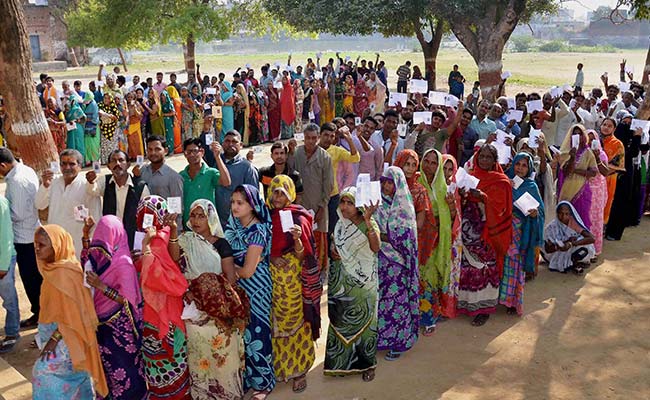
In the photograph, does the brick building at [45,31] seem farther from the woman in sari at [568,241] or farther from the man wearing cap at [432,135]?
the woman in sari at [568,241]

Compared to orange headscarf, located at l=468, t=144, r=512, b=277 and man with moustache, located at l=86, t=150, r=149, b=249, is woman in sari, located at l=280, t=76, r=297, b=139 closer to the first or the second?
orange headscarf, located at l=468, t=144, r=512, b=277

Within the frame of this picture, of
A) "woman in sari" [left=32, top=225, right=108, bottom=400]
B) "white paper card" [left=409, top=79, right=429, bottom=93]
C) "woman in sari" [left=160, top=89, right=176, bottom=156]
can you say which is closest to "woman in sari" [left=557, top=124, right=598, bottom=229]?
"white paper card" [left=409, top=79, right=429, bottom=93]

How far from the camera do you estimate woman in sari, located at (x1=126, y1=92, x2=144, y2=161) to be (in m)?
12.2

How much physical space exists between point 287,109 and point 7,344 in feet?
35.7

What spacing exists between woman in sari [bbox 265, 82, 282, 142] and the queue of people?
710 cm

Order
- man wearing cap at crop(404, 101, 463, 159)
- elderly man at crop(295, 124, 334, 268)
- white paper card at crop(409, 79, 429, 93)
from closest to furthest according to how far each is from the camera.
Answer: elderly man at crop(295, 124, 334, 268)
man wearing cap at crop(404, 101, 463, 159)
white paper card at crop(409, 79, 429, 93)

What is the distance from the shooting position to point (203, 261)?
3.95 meters

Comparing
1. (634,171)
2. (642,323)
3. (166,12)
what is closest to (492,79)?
(634,171)

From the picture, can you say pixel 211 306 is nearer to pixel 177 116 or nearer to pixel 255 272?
pixel 255 272

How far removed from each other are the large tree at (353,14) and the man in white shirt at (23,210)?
36.0 feet

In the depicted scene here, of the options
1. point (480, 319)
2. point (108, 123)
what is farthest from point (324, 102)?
point (480, 319)

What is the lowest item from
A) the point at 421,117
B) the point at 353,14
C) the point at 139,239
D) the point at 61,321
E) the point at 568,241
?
the point at 568,241

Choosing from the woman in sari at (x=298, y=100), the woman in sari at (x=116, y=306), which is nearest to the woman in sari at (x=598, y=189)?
the woman in sari at (x=116, y=306)

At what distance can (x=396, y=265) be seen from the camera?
484 cm
